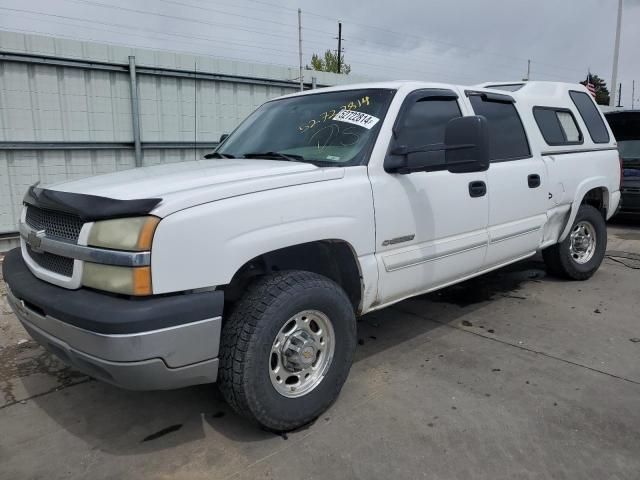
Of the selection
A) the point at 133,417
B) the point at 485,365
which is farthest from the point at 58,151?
the point at 485,365

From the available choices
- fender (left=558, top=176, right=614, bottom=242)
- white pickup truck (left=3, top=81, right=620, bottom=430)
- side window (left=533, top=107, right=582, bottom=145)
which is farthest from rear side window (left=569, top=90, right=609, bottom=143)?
white pickup truck (left=3, top=81, right=620, bottom=430)

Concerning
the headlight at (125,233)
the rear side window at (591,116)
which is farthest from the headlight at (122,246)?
the rear side window at (591,116)

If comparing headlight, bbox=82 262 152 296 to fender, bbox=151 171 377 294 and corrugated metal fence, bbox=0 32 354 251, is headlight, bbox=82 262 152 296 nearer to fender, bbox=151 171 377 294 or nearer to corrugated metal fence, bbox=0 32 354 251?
fender, bbox=151 171 377 294

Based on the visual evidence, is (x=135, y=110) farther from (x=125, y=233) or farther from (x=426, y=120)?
(x=125, y=233)

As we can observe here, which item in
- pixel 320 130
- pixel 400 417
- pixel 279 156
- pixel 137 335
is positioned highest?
pixel 320 130

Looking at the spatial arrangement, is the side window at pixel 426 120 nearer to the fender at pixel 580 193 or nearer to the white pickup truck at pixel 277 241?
the white pickup truck at pixel 277 241

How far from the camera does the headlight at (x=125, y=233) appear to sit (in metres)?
2.24

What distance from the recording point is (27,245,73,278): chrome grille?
8.27ft

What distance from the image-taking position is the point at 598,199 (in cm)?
575

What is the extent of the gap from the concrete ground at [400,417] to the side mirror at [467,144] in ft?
4.59

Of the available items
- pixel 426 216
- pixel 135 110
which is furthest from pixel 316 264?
pixel 135 110

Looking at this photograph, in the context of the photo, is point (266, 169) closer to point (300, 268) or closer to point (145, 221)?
point (300, 268)

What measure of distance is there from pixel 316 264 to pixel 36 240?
5.00 feet

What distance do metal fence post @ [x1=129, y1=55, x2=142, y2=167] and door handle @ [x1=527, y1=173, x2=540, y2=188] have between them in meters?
6.06
